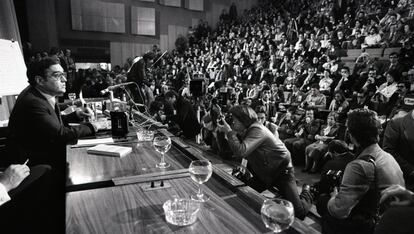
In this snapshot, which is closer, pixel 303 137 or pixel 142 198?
pixel 142 198

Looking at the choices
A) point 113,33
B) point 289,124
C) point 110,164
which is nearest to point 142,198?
point 110,164

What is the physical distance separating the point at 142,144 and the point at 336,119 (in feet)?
12.3

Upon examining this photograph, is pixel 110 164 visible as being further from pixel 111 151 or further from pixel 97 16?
pixel 97 16

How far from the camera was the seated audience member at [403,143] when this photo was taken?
3045mm

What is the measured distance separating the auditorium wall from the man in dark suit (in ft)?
39.2

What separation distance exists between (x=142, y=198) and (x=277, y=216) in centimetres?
55

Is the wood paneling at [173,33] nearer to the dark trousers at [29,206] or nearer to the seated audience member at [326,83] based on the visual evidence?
the seated audience member at [326,83]

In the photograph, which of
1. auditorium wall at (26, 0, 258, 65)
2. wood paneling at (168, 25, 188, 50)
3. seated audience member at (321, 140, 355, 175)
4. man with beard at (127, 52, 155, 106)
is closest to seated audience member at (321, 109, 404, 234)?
seated audience member at (321, 140, 355, 175)

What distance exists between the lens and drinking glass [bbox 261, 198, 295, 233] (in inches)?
35.3

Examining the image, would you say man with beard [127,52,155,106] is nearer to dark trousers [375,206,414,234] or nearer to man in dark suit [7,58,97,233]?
man in dark suit [7,58,97,233]

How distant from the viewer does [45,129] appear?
1.93 meters

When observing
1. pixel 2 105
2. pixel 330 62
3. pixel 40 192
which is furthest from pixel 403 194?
pixel 330 62

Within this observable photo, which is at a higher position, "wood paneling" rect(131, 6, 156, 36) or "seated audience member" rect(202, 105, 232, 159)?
"wood paneling" rect(131, 6, 156, 36)

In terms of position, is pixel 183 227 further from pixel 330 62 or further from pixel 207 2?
pixel 207 2
